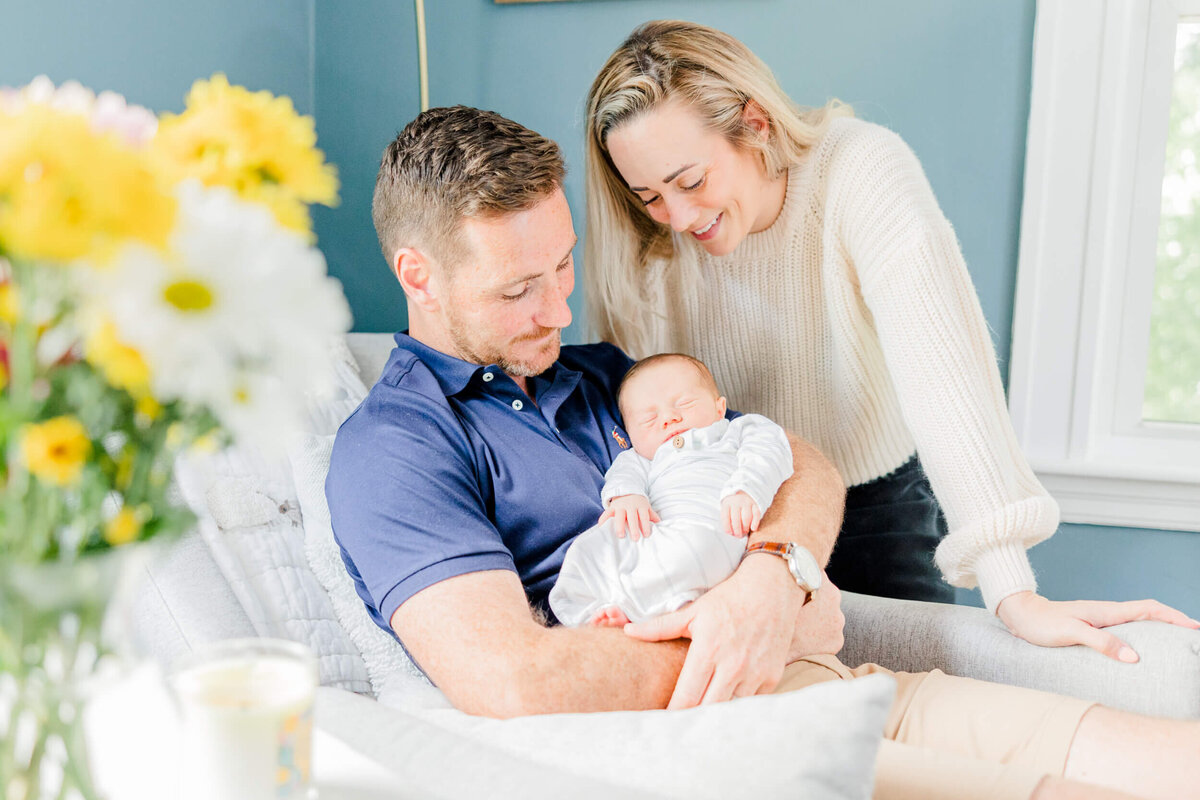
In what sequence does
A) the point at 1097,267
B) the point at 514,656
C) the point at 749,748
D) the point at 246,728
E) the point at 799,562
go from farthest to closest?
the point at 1097,267 < the point at 799,562 < the point at 514,656 < the point at 749,748 < the point at 246,728

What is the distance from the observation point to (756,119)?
5.33 feet

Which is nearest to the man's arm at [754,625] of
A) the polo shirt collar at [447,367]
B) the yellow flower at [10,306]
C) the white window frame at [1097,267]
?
the polo shirt collar at [447,367]

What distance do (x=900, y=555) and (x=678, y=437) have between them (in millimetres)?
633

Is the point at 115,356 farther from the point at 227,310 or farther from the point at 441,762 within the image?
the point at 441,762

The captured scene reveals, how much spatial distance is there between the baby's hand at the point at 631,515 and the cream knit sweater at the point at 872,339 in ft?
1.52

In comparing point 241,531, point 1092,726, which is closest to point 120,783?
point 241,531

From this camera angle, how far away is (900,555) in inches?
70.7

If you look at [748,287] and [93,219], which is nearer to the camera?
[93,219]

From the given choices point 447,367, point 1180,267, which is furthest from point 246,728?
point 1180,267

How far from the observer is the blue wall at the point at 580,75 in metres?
2.08

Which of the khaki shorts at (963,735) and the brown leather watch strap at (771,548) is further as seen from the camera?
the brown leather watch strap at (771,548)

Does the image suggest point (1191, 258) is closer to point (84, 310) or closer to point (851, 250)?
point (851, 250)

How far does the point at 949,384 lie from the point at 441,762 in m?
0.97

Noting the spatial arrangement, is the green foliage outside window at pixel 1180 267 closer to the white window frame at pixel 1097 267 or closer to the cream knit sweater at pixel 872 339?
→ the white window frame at pixel 1097 267
